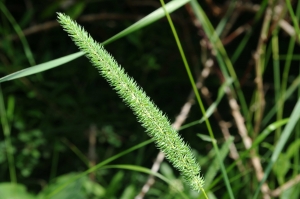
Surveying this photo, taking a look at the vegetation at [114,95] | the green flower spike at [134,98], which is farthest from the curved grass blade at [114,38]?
the vegetation at [114,95]

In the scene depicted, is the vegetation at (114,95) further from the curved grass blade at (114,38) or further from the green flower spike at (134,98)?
the green flower spike at (134,98)

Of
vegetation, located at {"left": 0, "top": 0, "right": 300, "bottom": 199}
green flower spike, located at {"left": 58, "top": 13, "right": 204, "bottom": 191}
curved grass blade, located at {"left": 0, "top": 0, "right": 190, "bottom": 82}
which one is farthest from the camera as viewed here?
vegetation, located at {"left": 0, "top": 0, "right": 300, "bottom": 199}

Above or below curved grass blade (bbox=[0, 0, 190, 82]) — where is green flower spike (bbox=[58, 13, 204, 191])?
below

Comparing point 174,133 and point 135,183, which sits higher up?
point 174,133

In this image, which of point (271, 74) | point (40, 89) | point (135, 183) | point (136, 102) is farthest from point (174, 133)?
point (271, 74)

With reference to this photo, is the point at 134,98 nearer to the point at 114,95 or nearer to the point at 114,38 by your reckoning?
the point at 114,38

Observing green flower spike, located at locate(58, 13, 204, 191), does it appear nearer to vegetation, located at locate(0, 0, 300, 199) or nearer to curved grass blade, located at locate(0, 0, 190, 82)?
curved grass blade, located at locate(0, 0, 190, 82)

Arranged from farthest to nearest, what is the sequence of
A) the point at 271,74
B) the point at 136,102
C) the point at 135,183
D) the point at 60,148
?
the point at 271,74 < the point at 60,148 < the point at 135,183 < the point at 136,102

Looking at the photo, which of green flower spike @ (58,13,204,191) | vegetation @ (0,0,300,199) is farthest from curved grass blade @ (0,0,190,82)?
vegetation @ (0,0,300,199)

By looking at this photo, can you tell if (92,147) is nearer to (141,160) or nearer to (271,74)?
(141,160)

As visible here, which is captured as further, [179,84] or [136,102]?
[179,84]

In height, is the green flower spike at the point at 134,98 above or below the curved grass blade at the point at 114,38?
below
